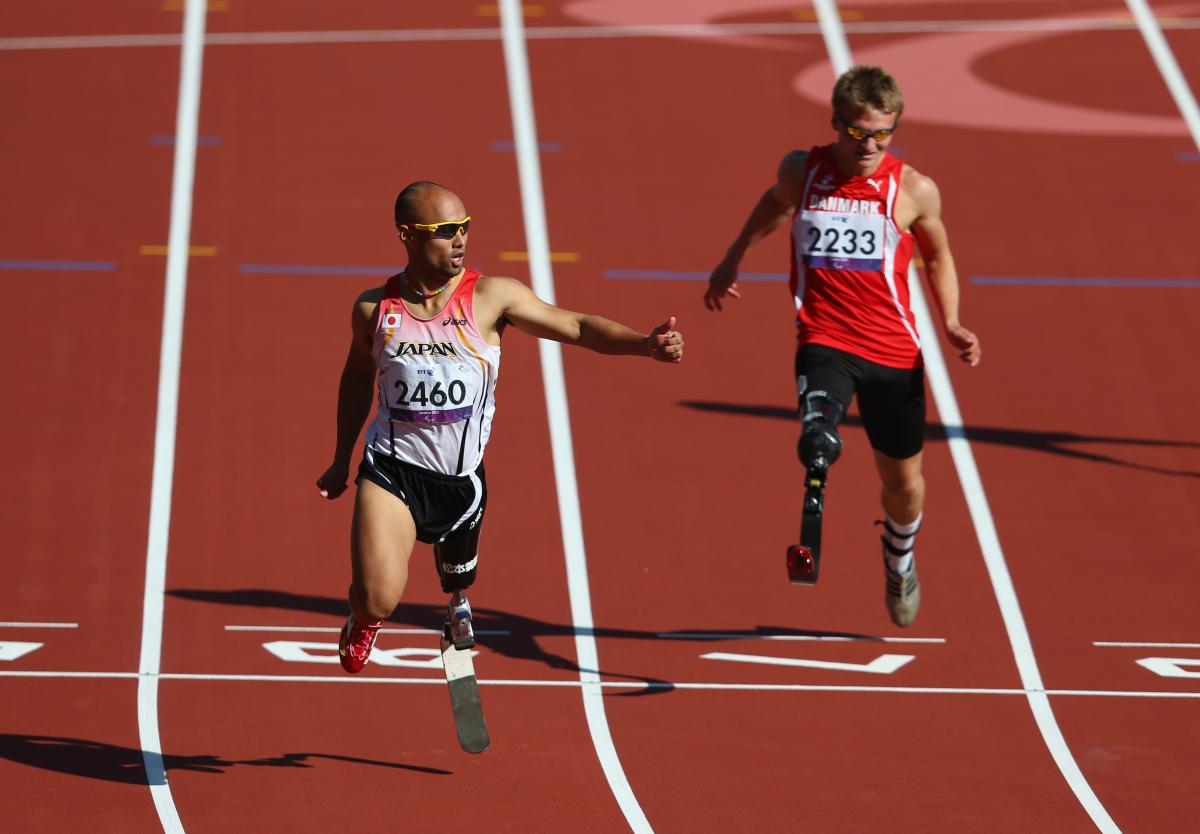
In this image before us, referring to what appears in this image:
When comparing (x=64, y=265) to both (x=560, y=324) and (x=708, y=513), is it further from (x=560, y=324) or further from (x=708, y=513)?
(x=560, y=324)

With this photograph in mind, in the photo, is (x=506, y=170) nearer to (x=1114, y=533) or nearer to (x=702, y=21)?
(x=702, y=21)

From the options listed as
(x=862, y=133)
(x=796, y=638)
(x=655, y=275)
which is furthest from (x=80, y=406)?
(x=862, y=133)

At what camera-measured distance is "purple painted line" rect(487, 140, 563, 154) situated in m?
16.7

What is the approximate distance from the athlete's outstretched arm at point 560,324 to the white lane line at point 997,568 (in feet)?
9.29

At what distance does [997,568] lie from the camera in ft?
37.8

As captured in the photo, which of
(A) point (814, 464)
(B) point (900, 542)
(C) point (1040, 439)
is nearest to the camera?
(A) point (814, 464)

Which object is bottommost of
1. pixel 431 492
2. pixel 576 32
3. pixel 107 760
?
pixel 107 760

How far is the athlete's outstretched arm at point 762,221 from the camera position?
31.1 ft

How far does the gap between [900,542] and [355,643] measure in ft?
10.0

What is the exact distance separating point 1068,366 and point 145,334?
6.36 meters

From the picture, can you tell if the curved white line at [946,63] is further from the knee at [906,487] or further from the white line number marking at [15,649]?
the white line number marking at [15,649]

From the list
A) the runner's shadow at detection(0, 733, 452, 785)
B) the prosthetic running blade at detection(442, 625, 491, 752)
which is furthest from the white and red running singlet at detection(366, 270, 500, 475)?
the runner's shadow at detection(0, 733, 452, 785)

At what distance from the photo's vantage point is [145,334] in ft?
46.5

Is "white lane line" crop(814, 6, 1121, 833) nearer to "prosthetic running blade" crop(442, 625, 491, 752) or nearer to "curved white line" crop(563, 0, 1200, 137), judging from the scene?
"prosthetic running blade" crop(442, 625, 491, 752)
